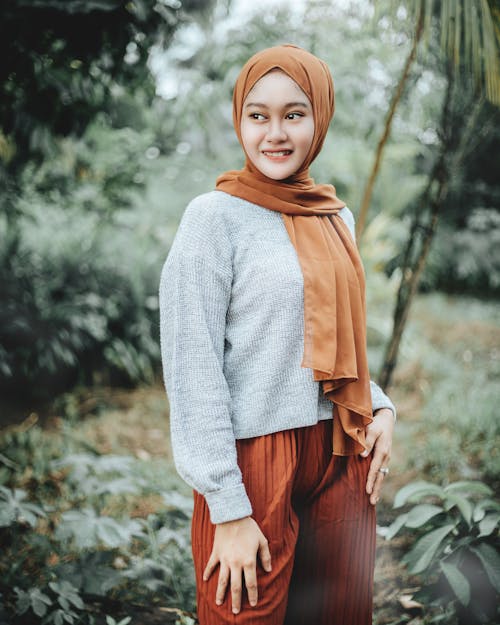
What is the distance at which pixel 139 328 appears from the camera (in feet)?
14.2

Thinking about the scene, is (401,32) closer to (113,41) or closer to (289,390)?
(113,41)

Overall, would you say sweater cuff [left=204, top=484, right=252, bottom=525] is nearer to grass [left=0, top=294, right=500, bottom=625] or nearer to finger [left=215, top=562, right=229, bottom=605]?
finger [left=215, top=562, right=229, bottom=605]

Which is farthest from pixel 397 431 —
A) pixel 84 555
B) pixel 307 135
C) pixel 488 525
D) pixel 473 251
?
pixel 473 251

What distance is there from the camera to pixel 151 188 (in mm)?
4785

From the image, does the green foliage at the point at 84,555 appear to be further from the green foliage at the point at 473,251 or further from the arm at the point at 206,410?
the green foliage at the point at 473,251

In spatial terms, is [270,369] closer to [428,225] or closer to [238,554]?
[238,554]

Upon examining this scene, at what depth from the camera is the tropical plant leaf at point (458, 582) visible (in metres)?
1.58

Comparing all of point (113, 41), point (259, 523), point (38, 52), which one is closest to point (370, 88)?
point (113, 41)

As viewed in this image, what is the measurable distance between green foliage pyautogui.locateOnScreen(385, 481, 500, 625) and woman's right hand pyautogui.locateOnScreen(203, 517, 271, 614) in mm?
797

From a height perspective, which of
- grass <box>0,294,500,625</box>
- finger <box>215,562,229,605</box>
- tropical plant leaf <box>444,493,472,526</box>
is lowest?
grass <box>0,294,500,625</box>

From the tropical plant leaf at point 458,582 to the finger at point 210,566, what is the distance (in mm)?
866

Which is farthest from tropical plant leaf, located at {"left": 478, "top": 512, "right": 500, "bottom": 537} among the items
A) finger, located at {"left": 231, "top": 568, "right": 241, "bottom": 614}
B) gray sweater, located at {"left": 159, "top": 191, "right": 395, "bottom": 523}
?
finger, located at {"left": 231, "top": 568, "right": 241, "bottom": 614}

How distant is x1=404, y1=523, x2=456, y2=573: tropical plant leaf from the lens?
166 centimetres

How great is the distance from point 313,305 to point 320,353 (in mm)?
102
